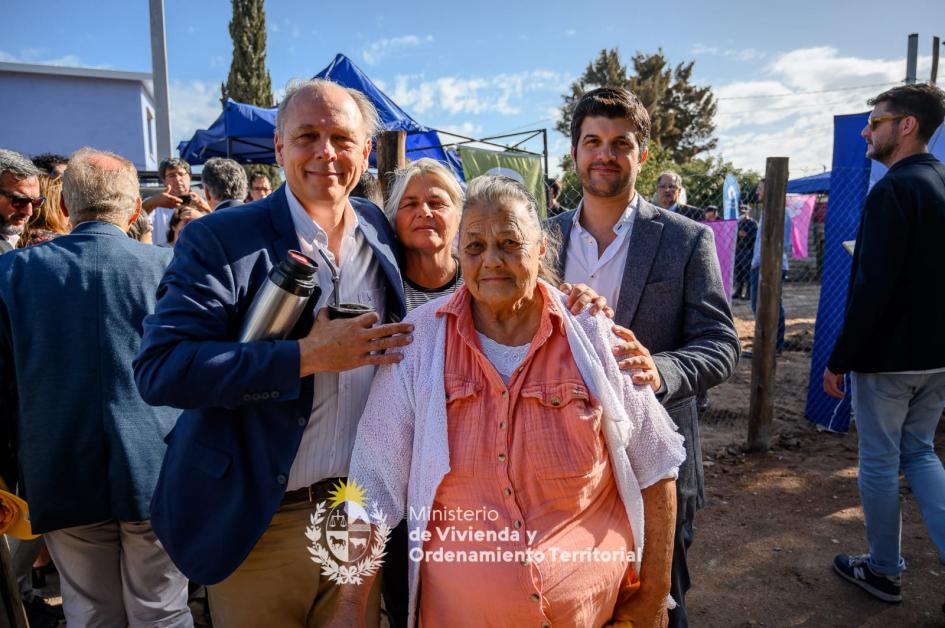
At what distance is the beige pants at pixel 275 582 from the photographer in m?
1.88

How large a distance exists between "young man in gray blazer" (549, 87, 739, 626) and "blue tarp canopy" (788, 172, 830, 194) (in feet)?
56.6

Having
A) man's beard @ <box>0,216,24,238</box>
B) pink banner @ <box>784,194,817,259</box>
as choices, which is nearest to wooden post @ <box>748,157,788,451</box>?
man's beard @ <box>0,216,24,238</box>

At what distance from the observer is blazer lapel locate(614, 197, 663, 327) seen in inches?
90.0

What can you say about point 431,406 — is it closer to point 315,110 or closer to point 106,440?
point 315,110

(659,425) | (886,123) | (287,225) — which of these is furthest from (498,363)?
(886,123)

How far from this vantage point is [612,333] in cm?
193

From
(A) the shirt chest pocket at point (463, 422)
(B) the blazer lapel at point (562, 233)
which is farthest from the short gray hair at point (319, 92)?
(A) the shirt chest pocket at point (463, 422)

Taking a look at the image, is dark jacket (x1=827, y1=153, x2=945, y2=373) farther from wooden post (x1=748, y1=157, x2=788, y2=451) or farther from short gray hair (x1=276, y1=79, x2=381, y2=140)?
short gray hair (x1=276, y1=79, x2=381, y2=140)

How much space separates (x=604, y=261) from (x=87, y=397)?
2259 mm

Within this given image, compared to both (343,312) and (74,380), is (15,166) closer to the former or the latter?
(74,380)

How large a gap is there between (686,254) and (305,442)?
1595mm

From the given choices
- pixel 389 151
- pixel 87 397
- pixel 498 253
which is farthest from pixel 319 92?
pixel 389 151

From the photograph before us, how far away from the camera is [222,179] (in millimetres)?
4621

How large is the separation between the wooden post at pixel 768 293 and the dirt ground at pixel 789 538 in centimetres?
47
